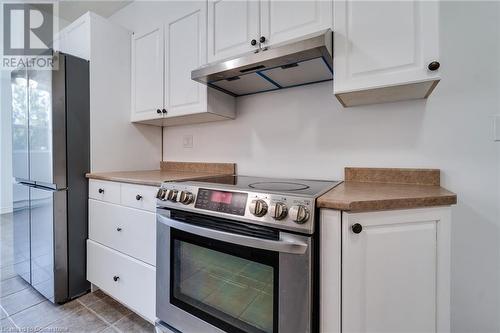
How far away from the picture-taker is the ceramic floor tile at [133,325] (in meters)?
1.39

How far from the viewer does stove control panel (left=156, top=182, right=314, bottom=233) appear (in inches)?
32.9

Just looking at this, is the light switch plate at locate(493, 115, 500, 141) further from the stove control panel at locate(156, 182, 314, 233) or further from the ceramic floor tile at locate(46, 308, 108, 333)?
the ceramic floor tile at locate(46, 308, 108, 333)

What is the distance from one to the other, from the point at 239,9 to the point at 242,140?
85 centimetres

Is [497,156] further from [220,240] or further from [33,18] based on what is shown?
[33,18]

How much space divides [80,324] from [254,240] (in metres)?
1.34

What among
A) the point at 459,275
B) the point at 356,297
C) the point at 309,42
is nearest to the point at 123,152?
the point at 309,42

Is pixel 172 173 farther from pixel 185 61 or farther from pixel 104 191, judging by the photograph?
pixel 185 61

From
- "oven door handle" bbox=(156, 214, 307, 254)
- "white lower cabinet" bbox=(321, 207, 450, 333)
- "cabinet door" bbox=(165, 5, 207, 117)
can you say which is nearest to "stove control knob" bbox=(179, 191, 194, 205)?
"oven door handle" bbox=(156, 214, 307, 254)

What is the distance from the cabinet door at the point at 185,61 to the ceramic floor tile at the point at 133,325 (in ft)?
4.56

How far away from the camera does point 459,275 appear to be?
3.82 ft

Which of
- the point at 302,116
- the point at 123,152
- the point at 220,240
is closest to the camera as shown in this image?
the point at 220,240

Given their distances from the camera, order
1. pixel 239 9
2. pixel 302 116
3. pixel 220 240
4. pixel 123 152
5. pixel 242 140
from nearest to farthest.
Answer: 1. pixel 220 240
2. pixel 239 9
3. pixel 302 116
4. pixel 242 140
5. pixel 123 152

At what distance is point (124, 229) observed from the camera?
150 centimetres

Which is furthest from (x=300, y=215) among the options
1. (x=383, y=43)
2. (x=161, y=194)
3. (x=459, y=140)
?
(x=459, y=140)
